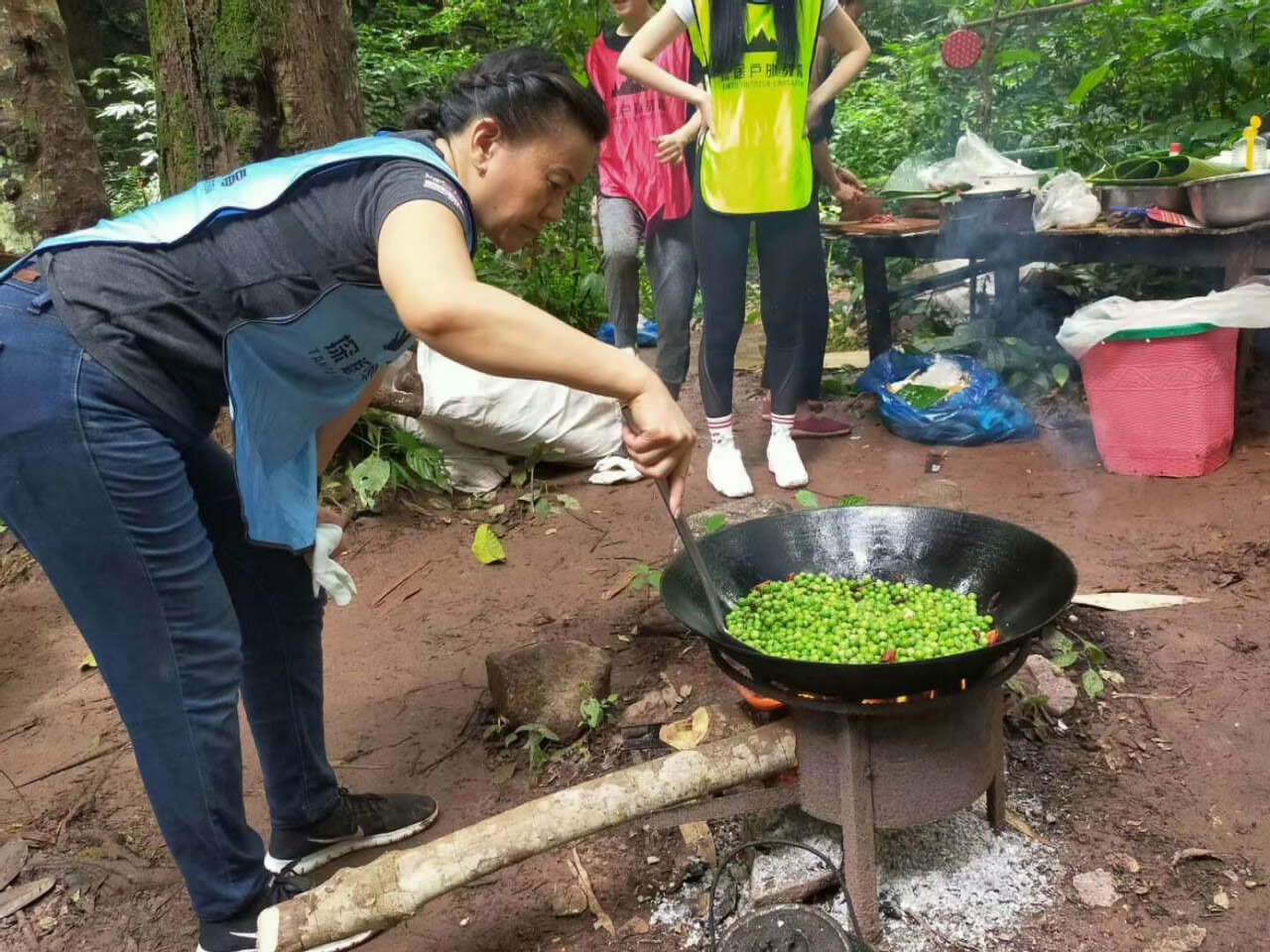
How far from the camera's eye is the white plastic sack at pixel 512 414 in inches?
176

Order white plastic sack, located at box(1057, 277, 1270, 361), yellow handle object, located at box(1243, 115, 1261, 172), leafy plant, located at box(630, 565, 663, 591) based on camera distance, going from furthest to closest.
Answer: yellow handle object, located at box(1243, 115, 1261, 172) < white plastic sack, located at box(1057, 277, 1270, 361) < leafy plant, located at box(630, 565, 663, 591)

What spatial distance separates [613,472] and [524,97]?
3.27m

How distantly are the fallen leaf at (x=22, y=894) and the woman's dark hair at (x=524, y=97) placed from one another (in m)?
2.23

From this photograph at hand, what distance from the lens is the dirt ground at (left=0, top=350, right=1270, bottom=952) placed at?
221cm

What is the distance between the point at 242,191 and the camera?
1.63 m

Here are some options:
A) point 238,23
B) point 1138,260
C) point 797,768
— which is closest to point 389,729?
point 797,768

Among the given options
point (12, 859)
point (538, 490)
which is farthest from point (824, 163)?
point (12, 859)

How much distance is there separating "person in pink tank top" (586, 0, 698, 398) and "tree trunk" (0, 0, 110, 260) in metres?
2.39

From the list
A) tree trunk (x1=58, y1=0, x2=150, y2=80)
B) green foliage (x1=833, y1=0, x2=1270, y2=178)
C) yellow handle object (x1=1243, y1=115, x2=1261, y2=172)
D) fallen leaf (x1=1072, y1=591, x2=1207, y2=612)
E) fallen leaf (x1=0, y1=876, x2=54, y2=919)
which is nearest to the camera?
fallen leaf (x1=0, y1=876, x2=54, y2=919)

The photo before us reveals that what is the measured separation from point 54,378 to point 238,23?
2.99 meters

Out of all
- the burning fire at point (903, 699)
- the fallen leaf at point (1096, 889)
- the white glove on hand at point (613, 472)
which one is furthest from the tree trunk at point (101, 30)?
the fallen leaf at point (1096, 889)

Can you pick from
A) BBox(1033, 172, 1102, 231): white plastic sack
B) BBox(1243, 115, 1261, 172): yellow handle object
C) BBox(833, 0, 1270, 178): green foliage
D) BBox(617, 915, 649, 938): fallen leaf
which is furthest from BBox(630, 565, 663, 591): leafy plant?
BBox(833, 0, 1270, 178): green foliage

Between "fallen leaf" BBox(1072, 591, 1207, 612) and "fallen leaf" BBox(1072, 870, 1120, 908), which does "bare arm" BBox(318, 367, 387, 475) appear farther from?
"fallen leaf" BBox(1072, 591, 1207, 612)

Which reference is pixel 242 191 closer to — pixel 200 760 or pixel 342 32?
pixel 200 760
